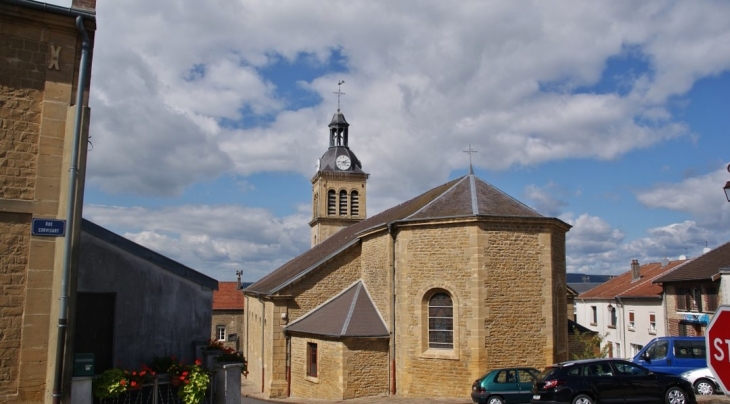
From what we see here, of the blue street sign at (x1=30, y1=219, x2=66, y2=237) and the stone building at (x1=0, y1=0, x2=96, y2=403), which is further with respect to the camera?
the blue street sign at (x1=30, y1=219, x2=66, y2=237)

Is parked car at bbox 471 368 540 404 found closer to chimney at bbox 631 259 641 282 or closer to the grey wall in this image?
the grey wall

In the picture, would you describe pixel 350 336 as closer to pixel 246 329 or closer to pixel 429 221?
pixel 429 221

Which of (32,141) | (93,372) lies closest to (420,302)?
(93,372)

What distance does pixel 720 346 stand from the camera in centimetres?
400

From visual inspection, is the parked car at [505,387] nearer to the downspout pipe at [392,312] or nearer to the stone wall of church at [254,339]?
the downspout pipe at [392,312]

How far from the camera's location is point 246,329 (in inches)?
1265

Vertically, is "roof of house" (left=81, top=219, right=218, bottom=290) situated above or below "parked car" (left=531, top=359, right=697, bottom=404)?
above

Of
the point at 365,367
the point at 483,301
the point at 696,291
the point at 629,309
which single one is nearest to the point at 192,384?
the point at 483,301

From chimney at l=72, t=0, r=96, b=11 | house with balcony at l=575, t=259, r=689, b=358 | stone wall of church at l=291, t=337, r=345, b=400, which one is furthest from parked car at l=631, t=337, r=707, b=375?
chimney at l=72, t=0, r=96, b=11

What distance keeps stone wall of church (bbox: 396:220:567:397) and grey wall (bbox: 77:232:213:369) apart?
9497 mm

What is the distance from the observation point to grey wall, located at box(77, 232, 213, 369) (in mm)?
9492

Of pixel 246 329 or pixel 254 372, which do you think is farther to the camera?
pixel 246 329

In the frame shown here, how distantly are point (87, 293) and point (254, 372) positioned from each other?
62.3 feet

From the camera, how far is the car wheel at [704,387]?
1510 centimetres
